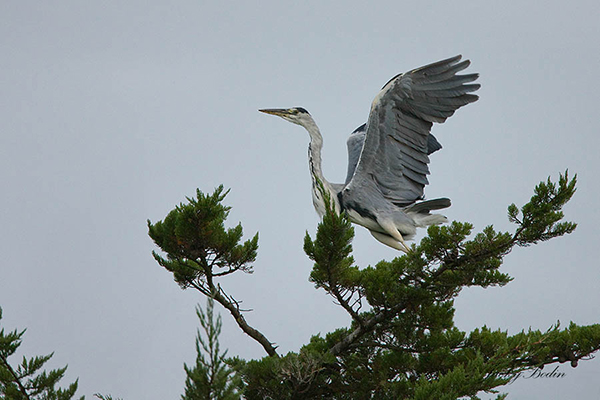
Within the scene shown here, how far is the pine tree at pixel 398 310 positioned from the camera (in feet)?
17.9

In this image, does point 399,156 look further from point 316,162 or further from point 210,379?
point 210,379

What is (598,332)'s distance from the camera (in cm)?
659

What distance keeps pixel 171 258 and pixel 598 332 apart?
3753 millimetres

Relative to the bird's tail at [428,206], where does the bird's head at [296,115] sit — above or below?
above

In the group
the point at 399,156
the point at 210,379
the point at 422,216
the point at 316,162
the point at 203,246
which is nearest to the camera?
the point at 210,379

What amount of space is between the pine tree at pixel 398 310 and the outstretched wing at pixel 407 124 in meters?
1.40

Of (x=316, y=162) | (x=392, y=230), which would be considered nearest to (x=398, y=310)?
(x=392, y=230)

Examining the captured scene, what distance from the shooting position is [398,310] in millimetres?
5949

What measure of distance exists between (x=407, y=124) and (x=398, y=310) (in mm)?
1975

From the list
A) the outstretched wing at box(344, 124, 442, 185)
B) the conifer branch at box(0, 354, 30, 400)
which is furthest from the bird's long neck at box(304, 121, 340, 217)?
the conifer branch at box(0, 354, 30, 400)

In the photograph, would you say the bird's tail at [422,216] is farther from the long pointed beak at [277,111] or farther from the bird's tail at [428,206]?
the long pointed beak at [277,111]

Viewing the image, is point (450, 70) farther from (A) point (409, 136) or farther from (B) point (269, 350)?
(B) point (269, 350)

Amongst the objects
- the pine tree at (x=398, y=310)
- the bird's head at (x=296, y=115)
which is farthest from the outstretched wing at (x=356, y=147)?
the pine tree at (x=398, y=310)

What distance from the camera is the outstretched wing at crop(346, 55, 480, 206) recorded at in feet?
22.6
